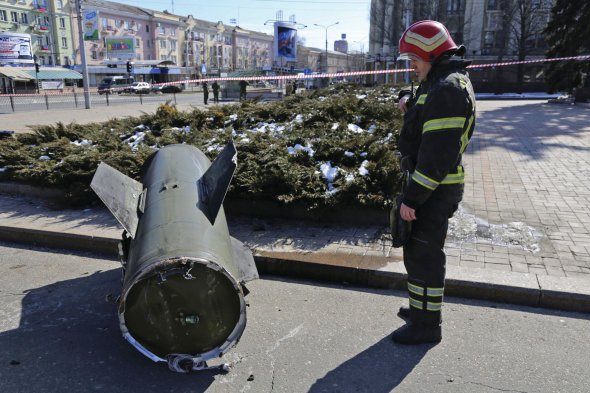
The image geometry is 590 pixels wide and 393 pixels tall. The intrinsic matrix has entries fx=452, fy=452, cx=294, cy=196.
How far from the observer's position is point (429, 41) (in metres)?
3.04

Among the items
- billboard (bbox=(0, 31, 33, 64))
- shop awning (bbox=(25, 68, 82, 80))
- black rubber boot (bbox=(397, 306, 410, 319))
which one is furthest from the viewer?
shop awning (bbox=(25, 68, 82, 80))

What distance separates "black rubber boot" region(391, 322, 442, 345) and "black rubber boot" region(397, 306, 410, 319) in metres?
0.25

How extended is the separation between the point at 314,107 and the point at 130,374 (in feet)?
22.0

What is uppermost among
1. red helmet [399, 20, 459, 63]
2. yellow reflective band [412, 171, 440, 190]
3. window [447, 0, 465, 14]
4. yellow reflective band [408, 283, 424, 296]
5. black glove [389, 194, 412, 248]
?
window [447, 0, 465, 14]

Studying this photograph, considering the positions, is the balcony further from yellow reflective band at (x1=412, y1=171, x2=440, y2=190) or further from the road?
yellow reflective band at (x1=412, y1=171, x2=440, y2=190)

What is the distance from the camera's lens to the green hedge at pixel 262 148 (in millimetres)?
5566

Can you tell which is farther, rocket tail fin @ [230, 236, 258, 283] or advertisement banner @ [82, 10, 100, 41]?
advertisement banner @ [82, 10, 100, 41]

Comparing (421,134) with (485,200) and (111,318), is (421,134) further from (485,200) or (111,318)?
(485,200)

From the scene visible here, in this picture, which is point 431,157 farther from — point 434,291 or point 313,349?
point 313,349

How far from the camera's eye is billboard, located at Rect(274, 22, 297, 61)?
153 feet

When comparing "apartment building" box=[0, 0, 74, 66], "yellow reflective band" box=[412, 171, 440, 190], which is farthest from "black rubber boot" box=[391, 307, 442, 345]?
"apartment building" box=[0, 0, 74, 66]

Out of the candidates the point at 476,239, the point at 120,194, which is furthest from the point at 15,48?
the point at 476,239

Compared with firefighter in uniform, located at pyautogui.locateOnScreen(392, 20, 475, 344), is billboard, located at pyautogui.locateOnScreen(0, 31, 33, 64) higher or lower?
higher

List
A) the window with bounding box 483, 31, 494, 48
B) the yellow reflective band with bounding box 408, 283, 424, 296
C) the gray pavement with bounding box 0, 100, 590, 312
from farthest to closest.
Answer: the window with bounding box 483, 31, 494, 48 → the gray pavement with bounding box 0, 100, 590, 312 → the yellow reflective band with bounding box 408, 283, 424, 296
